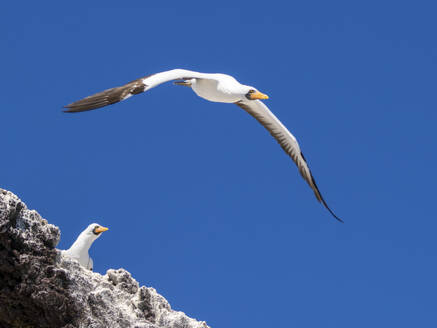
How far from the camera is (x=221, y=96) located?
454 inches

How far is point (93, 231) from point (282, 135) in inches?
183

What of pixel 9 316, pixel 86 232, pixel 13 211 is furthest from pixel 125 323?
pixel 86 232

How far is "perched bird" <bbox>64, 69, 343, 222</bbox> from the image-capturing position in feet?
27.8

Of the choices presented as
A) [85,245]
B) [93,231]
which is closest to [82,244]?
[85,245]

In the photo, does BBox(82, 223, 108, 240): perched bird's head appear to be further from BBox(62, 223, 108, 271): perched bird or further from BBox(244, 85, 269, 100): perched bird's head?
BBox(244, 85, 269, 100): perched bird's head

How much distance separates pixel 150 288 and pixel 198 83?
16.8 feet

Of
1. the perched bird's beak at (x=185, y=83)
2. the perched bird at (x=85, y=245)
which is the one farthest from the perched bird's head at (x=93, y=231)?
the perched bird's beak at (x=185, y=83)

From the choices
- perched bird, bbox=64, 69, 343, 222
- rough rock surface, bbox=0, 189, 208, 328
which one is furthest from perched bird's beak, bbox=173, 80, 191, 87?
rough rock surface, bbox=0, 189, 208, 328

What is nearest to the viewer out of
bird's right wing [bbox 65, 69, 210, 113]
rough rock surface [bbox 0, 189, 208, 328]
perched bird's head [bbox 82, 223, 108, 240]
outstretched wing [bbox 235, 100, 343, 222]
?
rough rock surface [bbox 0, 189, 208, 328]

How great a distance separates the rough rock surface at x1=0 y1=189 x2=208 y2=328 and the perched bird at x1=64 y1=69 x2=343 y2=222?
88.8 inches

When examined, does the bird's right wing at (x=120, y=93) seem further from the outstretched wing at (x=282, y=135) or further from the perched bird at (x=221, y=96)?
the outstretched wing at (x=282, y=135)

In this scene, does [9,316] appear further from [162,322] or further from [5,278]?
[162,322]

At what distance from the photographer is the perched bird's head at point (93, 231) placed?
37.2ft

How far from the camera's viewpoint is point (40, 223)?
6207 millimetres
